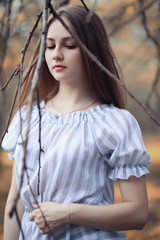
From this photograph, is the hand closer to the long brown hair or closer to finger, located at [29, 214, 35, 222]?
finger, located at [29, 214, 35, 222]

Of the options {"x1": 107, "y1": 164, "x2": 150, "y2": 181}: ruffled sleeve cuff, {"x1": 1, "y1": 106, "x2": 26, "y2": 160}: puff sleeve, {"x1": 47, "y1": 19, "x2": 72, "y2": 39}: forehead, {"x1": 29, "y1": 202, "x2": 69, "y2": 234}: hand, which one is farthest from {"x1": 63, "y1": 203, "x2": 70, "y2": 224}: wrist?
{"x1": 47, "y1": 19, "x2": 72, "y2": 39}: forehead

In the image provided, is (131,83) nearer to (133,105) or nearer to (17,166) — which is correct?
(133,105)

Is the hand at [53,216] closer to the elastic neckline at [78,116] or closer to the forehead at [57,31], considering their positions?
the elastic neckline at [78,116]

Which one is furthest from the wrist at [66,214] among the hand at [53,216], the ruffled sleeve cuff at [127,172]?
the ruffled sleeve cuff at [127,172]

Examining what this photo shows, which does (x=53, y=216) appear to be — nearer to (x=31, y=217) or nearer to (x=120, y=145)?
(x=31, y=217)

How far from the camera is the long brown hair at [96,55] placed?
85 centimetres

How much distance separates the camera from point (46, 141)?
0.85 meters

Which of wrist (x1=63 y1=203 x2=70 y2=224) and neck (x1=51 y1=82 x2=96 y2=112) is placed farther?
neck (x1=51 y1=82 x2=96 y2=112)

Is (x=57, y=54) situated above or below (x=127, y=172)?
above

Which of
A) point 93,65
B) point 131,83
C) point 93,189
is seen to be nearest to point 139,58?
point 131,83

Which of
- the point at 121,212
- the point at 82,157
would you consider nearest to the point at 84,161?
the point at 82,157

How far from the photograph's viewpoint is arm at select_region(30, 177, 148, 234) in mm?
781

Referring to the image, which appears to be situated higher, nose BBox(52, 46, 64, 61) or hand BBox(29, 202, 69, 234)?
nose BBox(52, 46, 64, 61)

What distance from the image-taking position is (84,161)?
0.82 meters
